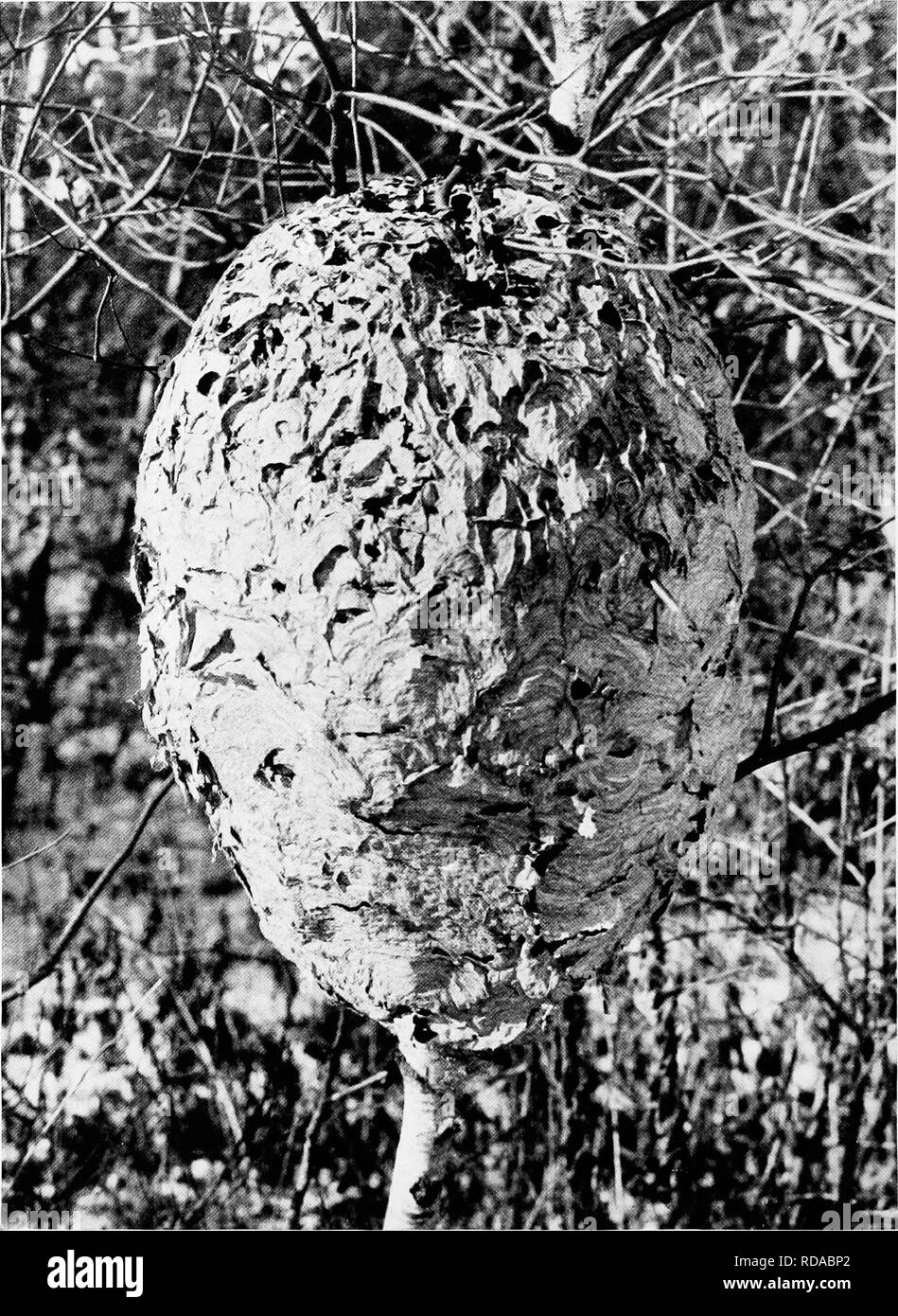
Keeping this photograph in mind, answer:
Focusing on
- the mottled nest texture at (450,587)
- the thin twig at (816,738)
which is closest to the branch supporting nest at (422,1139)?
the mottled nest texture at (450,587)

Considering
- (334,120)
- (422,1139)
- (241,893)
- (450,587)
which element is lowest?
(422,1139)

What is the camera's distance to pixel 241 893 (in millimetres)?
3773

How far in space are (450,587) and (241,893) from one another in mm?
2344

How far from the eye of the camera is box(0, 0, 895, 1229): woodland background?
3.12 meters

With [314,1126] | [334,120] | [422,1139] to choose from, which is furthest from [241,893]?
[334,120]

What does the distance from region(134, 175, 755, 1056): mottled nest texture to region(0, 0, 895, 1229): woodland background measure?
110 centimetres

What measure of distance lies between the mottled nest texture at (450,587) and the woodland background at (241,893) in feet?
3.60

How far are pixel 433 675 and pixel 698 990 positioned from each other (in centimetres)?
219

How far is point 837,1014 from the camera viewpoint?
3254 mm

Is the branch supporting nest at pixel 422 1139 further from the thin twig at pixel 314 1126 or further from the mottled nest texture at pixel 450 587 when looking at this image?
the thin twig at pixel 314 1126

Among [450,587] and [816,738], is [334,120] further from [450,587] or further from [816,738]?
[816,738]

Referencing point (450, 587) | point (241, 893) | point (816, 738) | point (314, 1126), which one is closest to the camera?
point (450, 587)

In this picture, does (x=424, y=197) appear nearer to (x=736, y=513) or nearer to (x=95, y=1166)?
(x=736, y=513)

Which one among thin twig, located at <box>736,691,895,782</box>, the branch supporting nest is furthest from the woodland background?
the branch supporting nest
